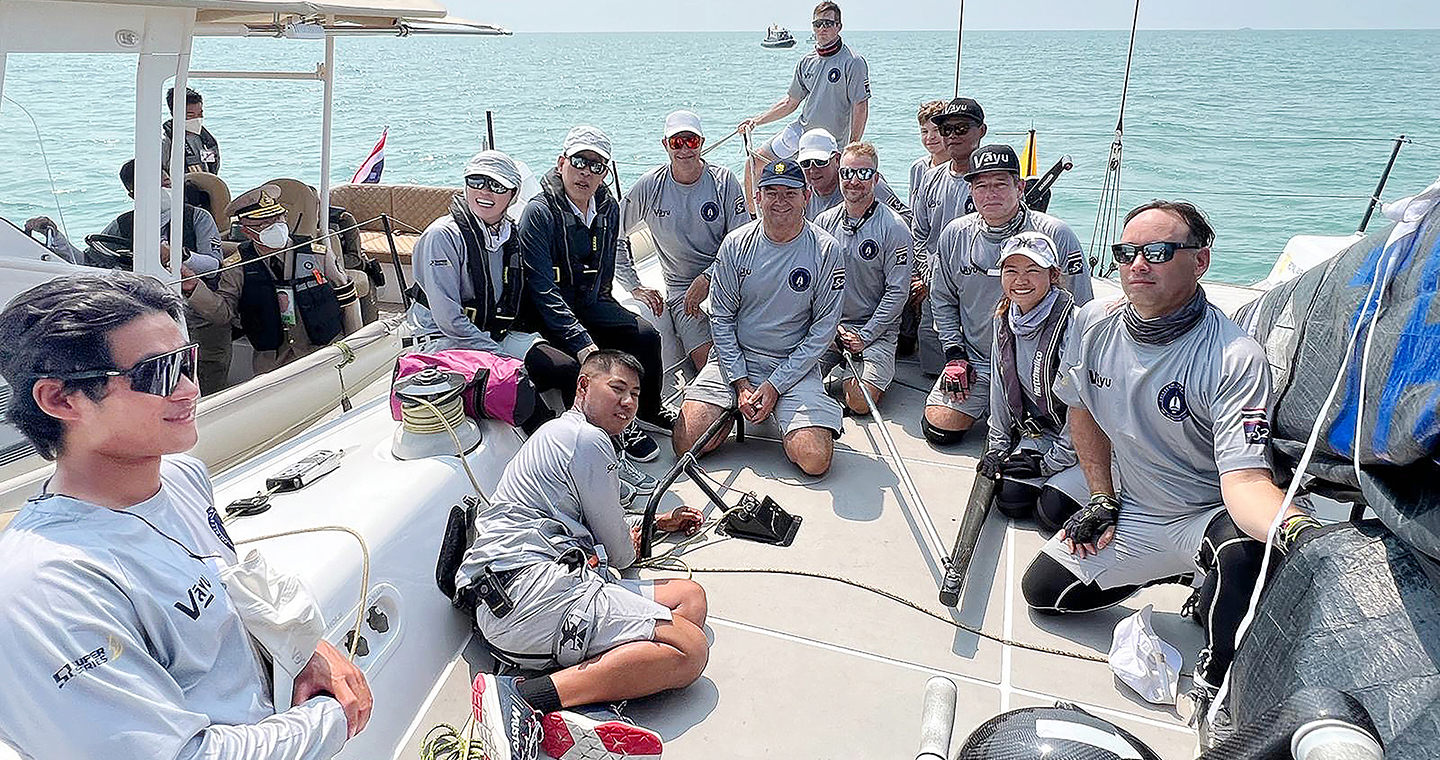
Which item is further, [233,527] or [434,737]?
[233,527]

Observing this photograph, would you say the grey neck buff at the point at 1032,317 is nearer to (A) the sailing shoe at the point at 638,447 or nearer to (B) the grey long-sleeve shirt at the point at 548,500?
(A) the sailing shoe at the point at 638,447

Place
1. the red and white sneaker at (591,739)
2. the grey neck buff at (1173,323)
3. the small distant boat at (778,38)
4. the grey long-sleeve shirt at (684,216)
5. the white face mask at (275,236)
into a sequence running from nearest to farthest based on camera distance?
the red and white sneaker at (591,739) → the grey neck buff at (1173,323) → the white face mask at (275,236) → the grey long-sleeve shirt at (684,216) → the small distant boat at (778,38)

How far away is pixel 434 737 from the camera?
217 centimetres

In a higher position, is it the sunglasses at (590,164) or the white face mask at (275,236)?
the sunglasses at (590,164)

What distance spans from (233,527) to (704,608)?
120 centimetres

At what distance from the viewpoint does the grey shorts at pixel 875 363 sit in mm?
4266

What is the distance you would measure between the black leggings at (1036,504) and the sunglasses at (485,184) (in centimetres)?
205

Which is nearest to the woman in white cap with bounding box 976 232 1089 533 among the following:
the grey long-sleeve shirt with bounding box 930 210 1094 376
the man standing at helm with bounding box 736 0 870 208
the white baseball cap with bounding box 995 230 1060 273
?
the white baseball cap with bounding box 995 230 1060 273

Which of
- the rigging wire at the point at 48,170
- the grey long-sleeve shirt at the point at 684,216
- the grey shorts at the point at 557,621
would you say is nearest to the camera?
the grey shorts at the point at 557,621

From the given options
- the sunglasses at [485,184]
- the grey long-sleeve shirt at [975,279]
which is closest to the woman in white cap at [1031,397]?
the grey long-sleeve shirt at [975,279]

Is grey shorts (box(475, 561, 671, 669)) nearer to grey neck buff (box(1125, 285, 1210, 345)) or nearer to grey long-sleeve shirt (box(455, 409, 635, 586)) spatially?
grey long-sleeve shirt (box(455, 409, 635, 586))

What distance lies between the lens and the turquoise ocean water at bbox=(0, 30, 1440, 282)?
10.2 feet

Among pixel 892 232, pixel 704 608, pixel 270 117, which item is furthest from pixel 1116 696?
pixel 270 117

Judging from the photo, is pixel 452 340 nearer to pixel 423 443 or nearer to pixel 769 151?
pixel 423 443
